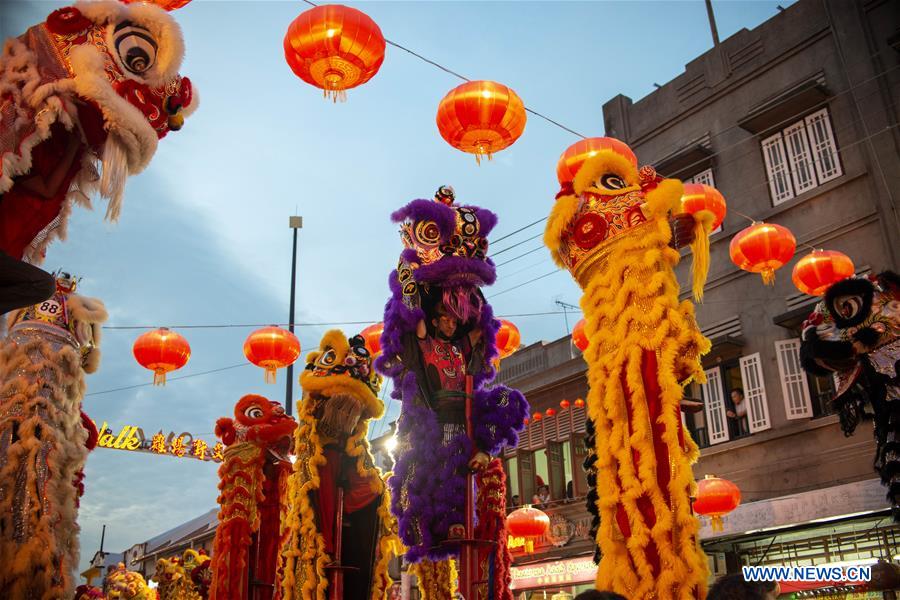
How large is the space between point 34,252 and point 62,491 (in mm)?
1489

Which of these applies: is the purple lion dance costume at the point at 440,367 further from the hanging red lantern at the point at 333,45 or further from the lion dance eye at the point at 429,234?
the hanging red lantern at the point at 333,45

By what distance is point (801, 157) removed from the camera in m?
14.7

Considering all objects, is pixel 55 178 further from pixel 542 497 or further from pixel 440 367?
pixel 542 497

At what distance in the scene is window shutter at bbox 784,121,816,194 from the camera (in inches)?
571

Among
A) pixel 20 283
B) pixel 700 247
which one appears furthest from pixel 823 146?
pixel 20 283

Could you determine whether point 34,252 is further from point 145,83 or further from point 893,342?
point 893,342

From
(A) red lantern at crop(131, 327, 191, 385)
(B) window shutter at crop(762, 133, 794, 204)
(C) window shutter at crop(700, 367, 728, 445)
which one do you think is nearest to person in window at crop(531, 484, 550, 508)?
(C) window shutter at crop(700, 367, 728, 445)

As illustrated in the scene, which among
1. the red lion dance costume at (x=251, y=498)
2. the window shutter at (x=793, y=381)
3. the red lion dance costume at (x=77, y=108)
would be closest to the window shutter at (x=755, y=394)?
the window shutter at (x=793, y=381)

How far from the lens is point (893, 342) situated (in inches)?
209

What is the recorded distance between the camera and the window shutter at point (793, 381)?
1347 cm

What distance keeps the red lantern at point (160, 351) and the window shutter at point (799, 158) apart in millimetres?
11405

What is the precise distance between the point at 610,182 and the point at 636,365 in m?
1.20

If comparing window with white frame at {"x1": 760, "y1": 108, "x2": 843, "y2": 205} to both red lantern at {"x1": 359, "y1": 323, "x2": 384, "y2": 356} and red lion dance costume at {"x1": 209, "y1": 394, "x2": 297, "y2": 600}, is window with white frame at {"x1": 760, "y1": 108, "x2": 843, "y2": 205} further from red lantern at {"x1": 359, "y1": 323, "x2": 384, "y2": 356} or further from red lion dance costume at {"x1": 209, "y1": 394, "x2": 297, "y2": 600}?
red lion dance costume at {"x1": 209, "y1": 394, "x2": 297, "y2": 600}

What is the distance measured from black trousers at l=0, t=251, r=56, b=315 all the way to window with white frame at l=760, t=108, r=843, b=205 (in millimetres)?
14308
